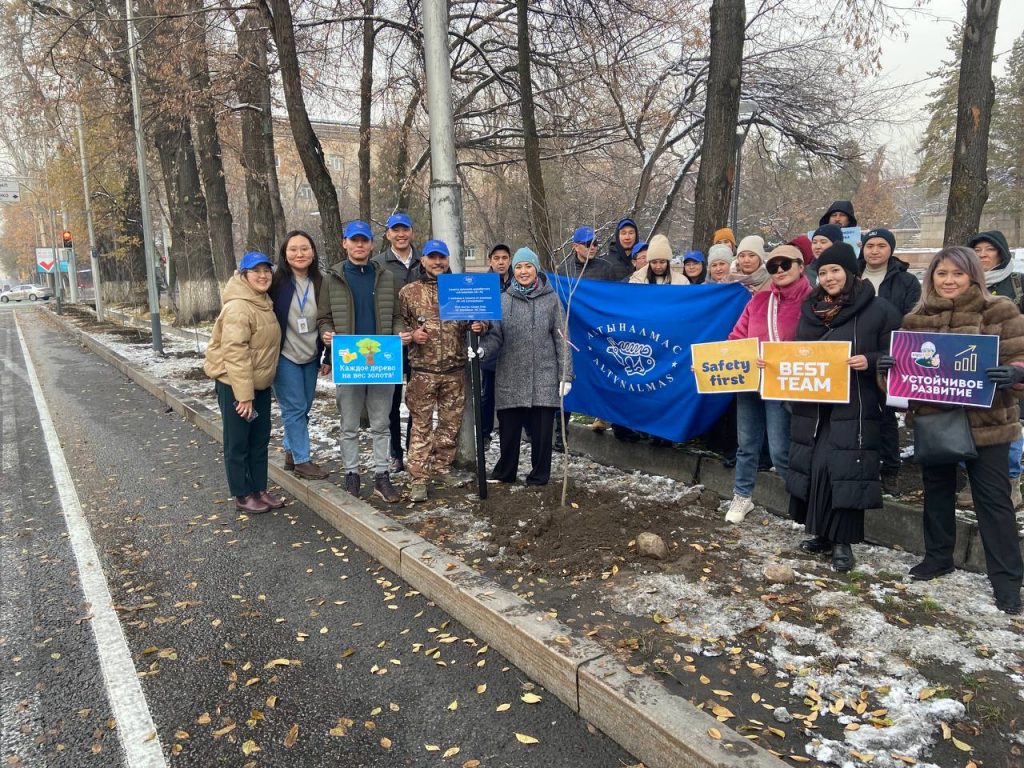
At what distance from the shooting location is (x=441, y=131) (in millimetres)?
5867

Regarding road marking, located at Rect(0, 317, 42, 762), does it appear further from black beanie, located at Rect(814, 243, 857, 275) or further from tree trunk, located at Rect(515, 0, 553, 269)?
tree trunk, located at Rect(515, 0, 553, 269)

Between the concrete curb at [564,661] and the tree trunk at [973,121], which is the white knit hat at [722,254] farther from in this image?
the concrete curb at [564,661]

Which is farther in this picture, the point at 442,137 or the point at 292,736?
the point at 442,137

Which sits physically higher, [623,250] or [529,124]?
[529,124]

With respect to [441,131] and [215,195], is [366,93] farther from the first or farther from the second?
[441,131]

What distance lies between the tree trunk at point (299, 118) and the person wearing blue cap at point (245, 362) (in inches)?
171

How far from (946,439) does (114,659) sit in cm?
478

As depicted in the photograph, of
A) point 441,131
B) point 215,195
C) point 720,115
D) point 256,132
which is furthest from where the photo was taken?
point 215,195

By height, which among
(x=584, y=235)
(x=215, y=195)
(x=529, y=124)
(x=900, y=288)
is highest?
(x=215, y=195)

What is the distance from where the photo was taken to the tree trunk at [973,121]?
6816mm

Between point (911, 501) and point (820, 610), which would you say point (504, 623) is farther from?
point (911, 501)

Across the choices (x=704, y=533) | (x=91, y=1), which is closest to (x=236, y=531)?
(x=704, y=533)

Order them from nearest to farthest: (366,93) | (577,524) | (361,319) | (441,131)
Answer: (577,524)
(361,319)
(441,131)
(366,93)

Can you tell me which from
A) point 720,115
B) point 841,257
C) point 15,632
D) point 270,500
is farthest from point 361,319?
point 720,115
